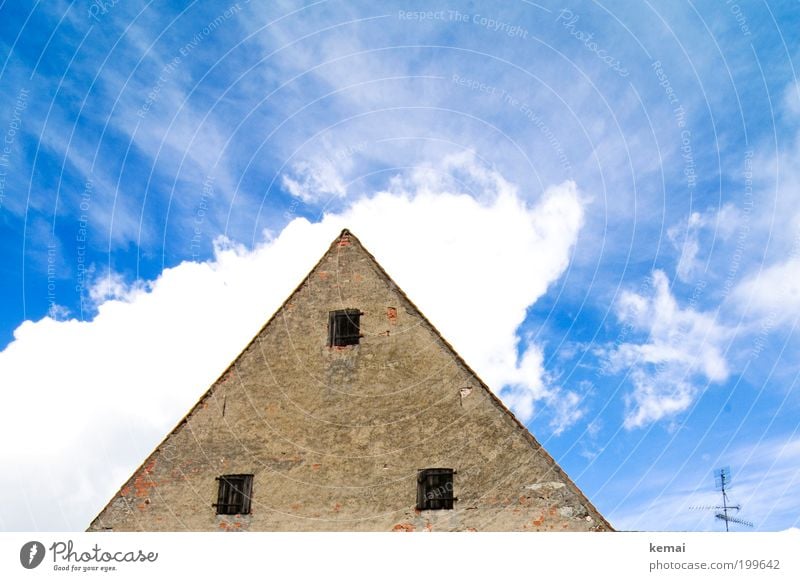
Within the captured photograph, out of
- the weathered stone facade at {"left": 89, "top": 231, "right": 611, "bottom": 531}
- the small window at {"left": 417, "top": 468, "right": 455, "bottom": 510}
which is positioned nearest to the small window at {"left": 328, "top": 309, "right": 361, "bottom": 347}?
the weathered stone facade at {"left": 89, "top": 231, "right": 611, "bottom": 531}

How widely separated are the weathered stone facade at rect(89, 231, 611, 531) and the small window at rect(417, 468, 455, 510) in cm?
14

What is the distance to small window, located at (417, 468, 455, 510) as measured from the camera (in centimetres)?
1579

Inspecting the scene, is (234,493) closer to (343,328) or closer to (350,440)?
(350,440)

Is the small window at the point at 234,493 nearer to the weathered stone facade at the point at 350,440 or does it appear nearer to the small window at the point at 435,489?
the weathered stone facade at the point at 350,440

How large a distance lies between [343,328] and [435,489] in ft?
16.2

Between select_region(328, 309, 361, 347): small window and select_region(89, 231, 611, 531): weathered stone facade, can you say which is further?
select_region(328, 309, 361, 347): small window

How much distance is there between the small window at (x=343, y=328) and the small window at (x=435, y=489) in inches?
158

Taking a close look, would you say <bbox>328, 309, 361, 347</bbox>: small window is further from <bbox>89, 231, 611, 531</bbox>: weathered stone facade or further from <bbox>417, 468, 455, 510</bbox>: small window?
<bbox>417, 468, 455, 510</bbox>: small window

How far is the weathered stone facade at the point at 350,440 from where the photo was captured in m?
15.6

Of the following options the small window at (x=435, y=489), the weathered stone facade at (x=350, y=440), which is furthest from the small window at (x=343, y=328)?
the small window at (x=435, y=489)

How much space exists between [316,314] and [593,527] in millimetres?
8855

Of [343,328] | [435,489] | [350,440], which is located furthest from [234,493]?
[435,489]

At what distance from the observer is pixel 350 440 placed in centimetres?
1700
